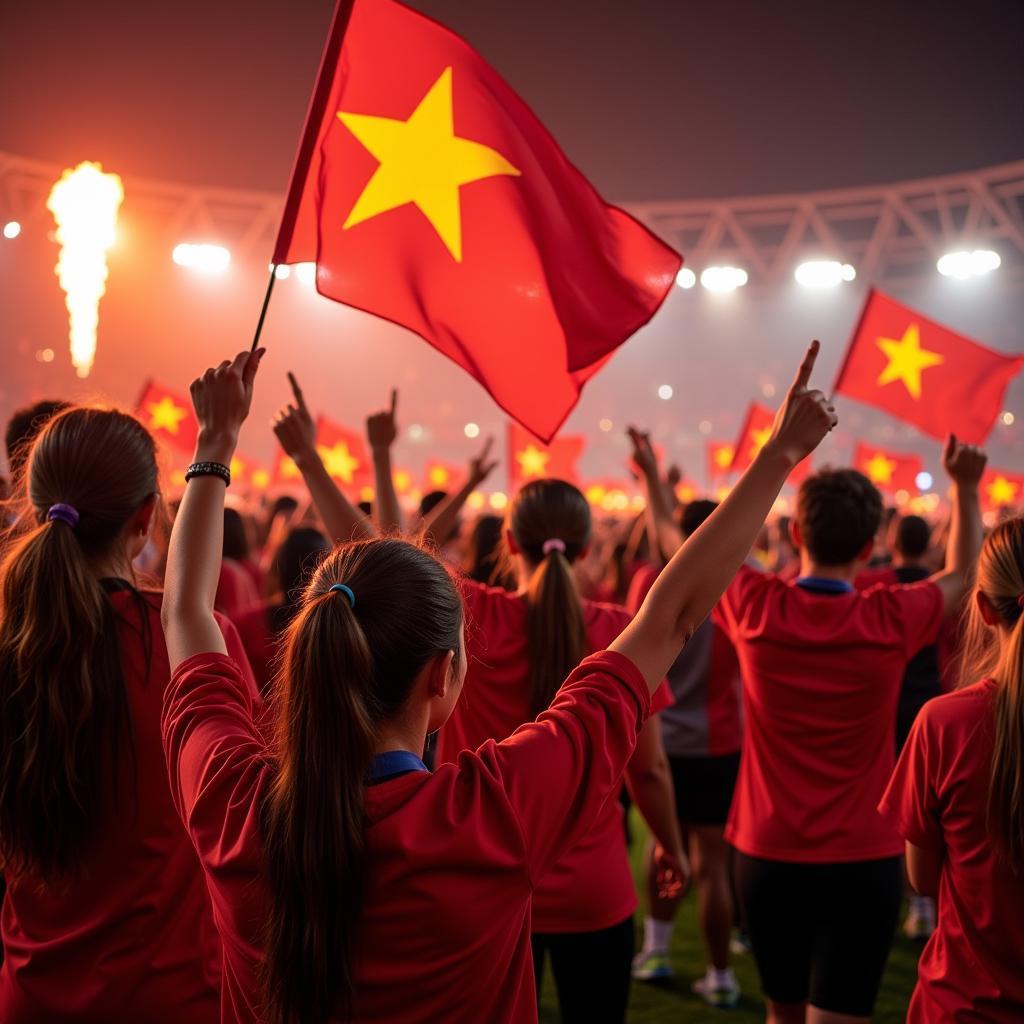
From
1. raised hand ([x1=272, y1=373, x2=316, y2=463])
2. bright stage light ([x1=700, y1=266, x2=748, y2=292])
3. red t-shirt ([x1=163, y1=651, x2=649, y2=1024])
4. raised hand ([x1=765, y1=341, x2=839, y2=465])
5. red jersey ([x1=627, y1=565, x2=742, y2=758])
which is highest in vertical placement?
bright stage light ([x1=700, y1=266, x2=748, y2=292])

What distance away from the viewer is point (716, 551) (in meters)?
1.67

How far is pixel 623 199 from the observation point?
91.8ft

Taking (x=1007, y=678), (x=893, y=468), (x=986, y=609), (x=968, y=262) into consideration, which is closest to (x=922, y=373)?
(x=986, y=609)

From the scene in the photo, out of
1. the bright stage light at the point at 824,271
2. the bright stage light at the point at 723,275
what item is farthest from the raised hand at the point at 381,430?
the bright stage light at the point at 824,271

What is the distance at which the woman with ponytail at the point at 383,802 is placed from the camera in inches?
52.3

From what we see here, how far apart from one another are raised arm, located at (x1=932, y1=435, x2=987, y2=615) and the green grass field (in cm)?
224

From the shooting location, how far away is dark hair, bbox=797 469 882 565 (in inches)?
124

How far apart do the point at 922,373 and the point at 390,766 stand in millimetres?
6046

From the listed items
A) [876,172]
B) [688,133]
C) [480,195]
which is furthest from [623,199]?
[480,195]

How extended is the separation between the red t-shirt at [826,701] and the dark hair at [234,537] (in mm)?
2660

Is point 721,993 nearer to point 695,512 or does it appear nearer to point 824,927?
point 824,927

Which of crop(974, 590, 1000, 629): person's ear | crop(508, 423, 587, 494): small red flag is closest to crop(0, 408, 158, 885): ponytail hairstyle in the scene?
crop(974, 590, 1000, 629): person's ear

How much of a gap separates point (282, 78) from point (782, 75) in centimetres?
965

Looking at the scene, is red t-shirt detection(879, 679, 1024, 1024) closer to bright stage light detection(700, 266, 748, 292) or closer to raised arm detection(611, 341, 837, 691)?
raised arm detection(611, 341, 837, 691)
